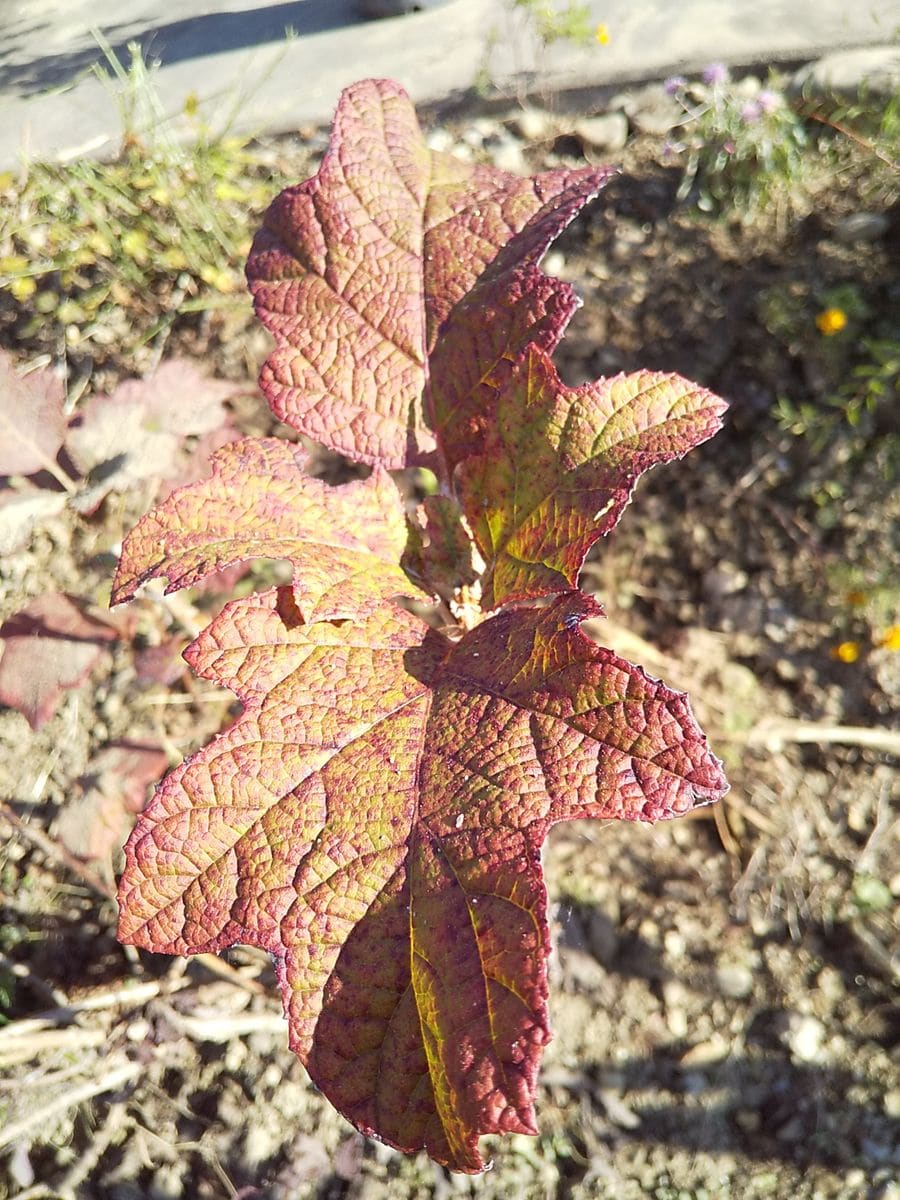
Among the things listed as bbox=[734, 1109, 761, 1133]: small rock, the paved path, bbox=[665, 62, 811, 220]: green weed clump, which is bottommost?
bbox=[734, 1109, 761, 1133]: small rock

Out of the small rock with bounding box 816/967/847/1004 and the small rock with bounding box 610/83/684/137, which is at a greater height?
the small rock with bounding box 610/83/684/137

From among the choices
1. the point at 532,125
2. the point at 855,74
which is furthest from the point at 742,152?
the point at 532,125

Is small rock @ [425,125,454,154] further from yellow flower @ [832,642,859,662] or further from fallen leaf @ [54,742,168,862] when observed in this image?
fallen leaf @ [54,742,168,862]

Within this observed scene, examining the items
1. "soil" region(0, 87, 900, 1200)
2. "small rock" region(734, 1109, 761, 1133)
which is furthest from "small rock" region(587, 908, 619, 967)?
"small rock" region(734, 1109, 761, 1133)

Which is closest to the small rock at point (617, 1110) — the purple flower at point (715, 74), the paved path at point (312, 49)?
the purple flower at point (715, 74)

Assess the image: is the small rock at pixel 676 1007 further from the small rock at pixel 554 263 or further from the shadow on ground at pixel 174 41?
the shadow on ground at pixel 174 41

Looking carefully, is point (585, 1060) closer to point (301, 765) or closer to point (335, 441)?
point (301, 765)
